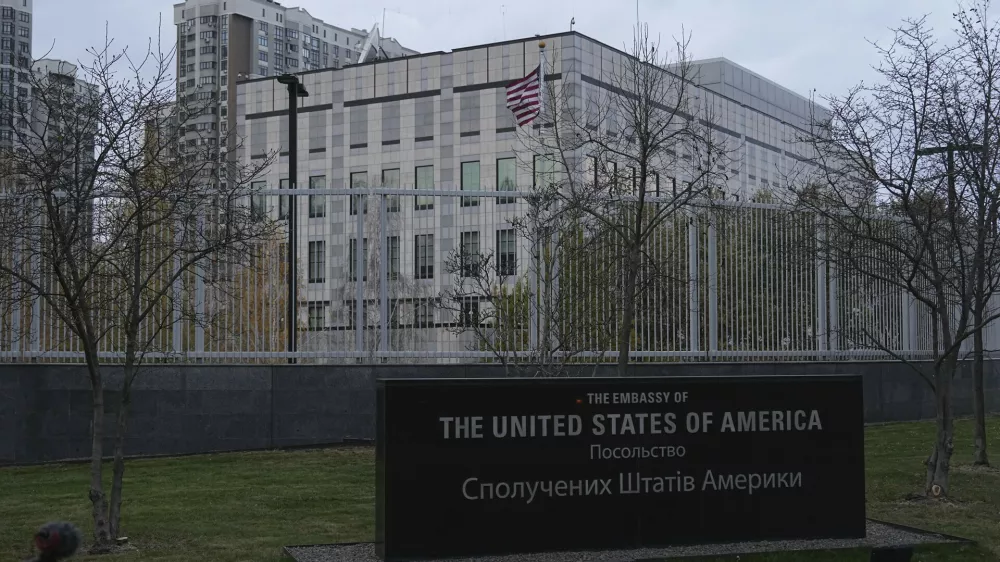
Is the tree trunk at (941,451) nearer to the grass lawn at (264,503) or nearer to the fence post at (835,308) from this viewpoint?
the grass lawn at (264,503)

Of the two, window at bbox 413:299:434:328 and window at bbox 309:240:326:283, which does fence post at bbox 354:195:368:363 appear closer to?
window at bbox 309:240:326:283

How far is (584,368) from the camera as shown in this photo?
18.5 metres

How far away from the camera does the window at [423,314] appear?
1820cm

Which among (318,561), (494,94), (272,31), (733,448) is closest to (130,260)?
(318,561)

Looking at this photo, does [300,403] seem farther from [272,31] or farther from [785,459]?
[272,31]

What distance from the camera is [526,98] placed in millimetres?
34344

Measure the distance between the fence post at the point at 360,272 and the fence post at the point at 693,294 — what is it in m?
5.31

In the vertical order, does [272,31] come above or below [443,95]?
above

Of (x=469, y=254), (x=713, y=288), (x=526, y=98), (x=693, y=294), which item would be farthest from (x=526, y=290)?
(x=526, y=98)

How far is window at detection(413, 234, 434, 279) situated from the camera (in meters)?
18.2

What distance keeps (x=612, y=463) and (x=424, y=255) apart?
9115 mm

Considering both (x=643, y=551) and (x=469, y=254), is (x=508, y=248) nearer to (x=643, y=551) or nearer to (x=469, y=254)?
(x=469, y=254)

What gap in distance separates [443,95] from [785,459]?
9129 cm

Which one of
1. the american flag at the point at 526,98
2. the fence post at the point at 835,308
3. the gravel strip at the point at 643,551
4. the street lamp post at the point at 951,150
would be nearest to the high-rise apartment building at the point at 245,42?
the american flag at the point at 526,98
